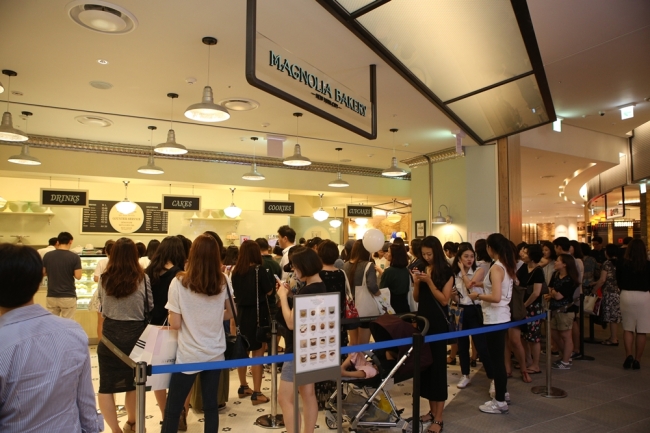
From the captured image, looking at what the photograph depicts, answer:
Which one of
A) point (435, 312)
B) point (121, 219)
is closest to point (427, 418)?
point (435, 312)

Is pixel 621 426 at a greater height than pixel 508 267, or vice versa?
pixel 508 267

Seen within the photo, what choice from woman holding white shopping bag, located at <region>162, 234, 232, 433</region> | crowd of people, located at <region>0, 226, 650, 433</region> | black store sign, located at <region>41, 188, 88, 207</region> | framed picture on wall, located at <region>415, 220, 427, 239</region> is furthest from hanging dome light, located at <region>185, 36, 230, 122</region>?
framed picture on wall, located at <region>415, 220, 427, 239</region>

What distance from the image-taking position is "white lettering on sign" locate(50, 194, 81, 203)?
8688 mm

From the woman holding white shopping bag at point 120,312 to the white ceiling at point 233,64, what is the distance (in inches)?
88.7

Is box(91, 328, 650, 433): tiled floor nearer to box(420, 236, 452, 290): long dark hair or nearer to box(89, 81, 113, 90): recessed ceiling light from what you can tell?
box(420, 236, 452, 290): long dark hair

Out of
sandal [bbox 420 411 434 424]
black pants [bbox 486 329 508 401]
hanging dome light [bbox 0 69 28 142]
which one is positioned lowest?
sandal [bbox 420 411 434 424]

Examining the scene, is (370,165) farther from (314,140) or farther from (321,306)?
(321,306)

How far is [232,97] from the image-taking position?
6328 mm

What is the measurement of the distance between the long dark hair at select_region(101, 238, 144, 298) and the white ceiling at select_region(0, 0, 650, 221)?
215 cm

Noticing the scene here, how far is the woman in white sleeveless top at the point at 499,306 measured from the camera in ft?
13.2

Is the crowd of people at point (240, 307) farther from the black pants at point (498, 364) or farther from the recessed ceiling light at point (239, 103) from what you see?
the recessed ceiling light at point (239, 103)

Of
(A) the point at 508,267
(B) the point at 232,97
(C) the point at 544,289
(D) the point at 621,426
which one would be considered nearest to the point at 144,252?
Result: (B) the point at 232,97

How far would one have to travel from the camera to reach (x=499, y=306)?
13.8 feet

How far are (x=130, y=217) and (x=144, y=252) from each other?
554cm
